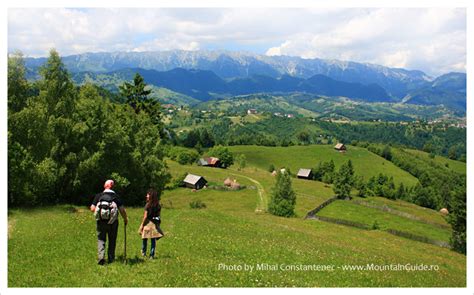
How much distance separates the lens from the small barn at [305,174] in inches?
6708

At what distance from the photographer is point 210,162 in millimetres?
162125

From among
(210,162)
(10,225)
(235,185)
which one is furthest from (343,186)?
(10,225)

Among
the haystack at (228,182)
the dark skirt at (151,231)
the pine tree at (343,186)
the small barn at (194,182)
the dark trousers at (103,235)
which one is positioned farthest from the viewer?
the pine tree at (343,186)

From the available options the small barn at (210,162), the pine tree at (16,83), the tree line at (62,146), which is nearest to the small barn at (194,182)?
the small barn at (210,162)

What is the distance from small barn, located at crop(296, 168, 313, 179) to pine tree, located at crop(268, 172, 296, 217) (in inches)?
3973

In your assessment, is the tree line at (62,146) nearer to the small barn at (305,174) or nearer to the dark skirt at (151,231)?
the dark skirt at (151,231)

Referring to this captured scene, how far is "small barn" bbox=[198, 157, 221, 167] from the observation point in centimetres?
16090

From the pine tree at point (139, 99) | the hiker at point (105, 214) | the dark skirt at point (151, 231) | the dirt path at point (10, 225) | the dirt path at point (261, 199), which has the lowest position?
the dirt path at point (261, 199)

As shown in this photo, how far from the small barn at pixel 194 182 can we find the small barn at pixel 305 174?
6865 centimetres

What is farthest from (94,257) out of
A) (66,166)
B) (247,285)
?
(66,166)

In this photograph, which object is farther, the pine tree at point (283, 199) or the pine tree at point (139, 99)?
the pine tree at point (283, 199)

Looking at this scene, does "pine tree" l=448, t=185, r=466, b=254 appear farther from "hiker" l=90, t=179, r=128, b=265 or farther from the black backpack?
the black backpack

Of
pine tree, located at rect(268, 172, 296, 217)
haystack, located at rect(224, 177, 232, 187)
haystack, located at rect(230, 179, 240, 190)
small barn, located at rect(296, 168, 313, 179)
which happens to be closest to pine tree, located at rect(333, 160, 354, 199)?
haystack, located at rect(230, 179, 240, 190)
